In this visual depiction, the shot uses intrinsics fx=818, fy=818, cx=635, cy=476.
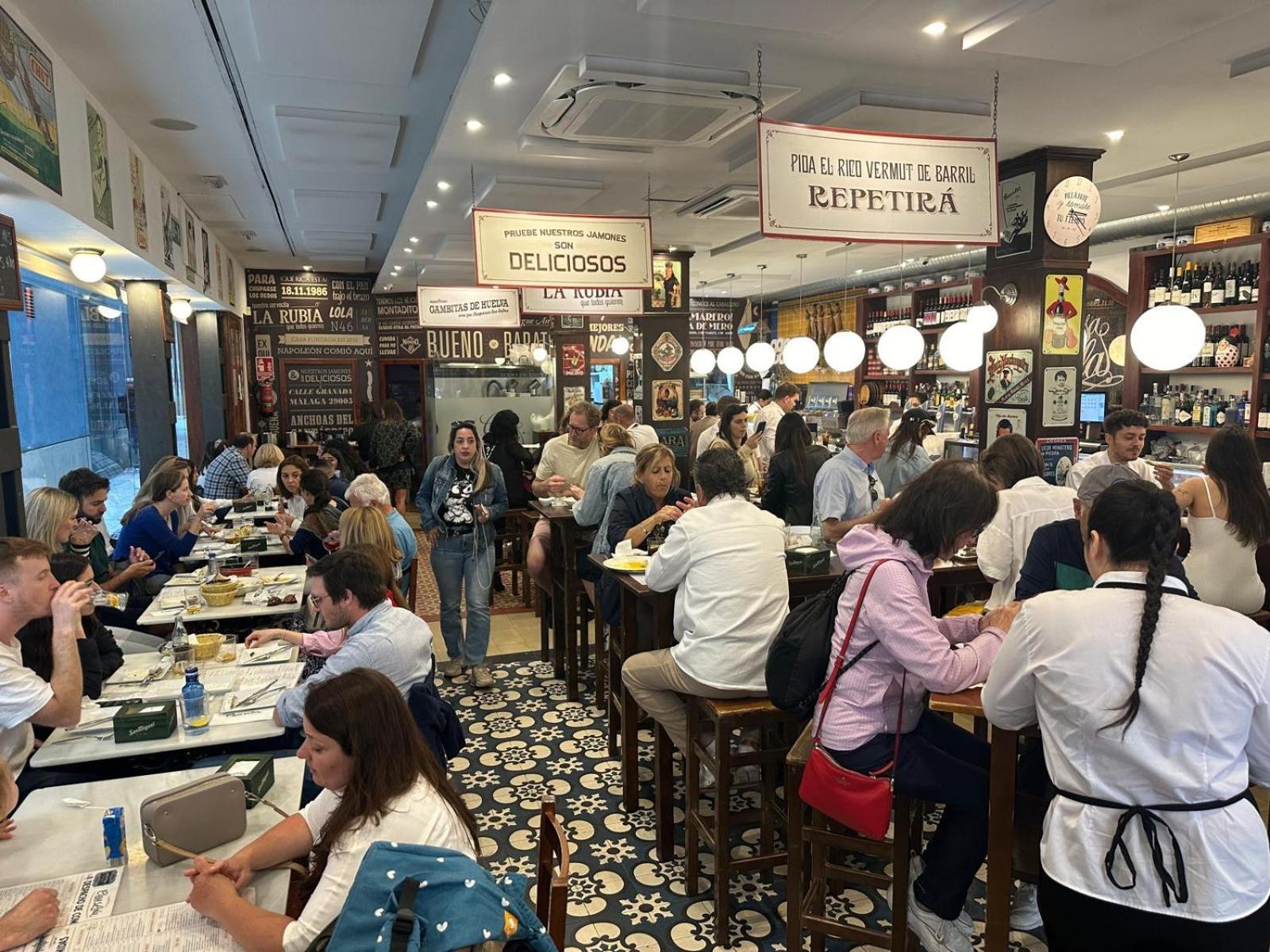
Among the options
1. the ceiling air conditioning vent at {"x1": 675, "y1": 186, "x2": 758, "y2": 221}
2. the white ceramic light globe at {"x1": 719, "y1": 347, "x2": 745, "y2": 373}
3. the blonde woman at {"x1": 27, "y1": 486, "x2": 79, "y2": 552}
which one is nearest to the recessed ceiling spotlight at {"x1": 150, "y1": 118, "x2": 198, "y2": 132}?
the blonde woman at {"x1": 27, "y1": 486, "x2": 79, "y2": 552}

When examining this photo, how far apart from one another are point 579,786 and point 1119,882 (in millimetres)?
2571

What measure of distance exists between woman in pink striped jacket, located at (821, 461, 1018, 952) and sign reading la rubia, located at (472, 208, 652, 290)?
404 cm

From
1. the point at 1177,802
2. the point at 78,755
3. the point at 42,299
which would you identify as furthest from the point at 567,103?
the point at 42,299

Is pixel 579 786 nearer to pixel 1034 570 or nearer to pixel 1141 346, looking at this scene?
pixel 1034 570

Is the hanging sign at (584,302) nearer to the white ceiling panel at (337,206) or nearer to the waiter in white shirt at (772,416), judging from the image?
the waiter in white shirt at (772,416)

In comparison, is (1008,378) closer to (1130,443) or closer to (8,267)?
(1130,443)

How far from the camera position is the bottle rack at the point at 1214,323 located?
21.5 ft

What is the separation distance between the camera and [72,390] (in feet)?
23.7

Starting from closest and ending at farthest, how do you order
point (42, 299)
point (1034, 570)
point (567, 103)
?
point (1034, 570) < point (567, 103) < point (42, 299)

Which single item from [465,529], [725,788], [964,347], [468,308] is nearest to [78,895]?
[725,788]

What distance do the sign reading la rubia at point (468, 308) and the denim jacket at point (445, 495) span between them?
14.5 ft

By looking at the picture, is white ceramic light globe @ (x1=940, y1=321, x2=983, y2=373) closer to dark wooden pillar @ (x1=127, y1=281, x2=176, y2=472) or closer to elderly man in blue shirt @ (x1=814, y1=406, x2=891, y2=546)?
elderly man in blue shirt @ (x1=814, y1=406, x2=891, y2=546)

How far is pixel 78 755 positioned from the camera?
8.21 feet

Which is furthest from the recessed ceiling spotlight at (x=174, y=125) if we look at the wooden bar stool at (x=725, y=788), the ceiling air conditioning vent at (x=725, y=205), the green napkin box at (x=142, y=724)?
the wooden bar stool at (x=725, y=788)
